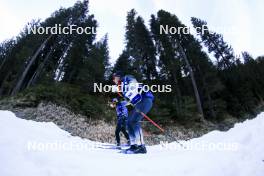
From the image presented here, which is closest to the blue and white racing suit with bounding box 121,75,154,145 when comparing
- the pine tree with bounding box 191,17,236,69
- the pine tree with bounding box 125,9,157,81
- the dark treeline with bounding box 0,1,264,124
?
the dark treeline with bounding box 0,1,264,124

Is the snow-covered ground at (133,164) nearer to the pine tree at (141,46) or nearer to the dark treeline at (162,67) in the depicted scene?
the dark treeline at (162,67)

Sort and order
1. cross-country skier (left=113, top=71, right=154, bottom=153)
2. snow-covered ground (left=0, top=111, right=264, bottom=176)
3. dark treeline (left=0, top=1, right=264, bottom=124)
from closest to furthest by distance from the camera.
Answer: snow-covered ground (left=0, top=111, right=264, bottom=176) < cross-country skier (left=113, top=71, right=154, bottom=153) < dark treeline (left=0, top=1, right=264, bottom=124)

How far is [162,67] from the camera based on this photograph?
27.3 meters

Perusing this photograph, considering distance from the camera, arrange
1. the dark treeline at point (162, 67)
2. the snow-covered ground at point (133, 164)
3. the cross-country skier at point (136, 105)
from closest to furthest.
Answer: the snow-covered ground at point (133, 164) < the cross-country skier at point (136, 105) < the dark treeline at point (162, 67)

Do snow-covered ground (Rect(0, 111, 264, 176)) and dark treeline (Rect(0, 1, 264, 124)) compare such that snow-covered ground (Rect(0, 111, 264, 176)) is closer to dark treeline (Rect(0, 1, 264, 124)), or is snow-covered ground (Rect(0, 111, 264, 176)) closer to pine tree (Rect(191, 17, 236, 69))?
dark treeline (Rect(0, 1, 264, 124))

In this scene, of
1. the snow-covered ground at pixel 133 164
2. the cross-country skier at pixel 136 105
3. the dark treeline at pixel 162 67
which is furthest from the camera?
the dark treeline at pixel 162 67

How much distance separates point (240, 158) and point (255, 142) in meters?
0.50

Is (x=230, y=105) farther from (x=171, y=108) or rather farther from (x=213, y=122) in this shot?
(x=171, y=108)

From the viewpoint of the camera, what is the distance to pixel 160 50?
95.4ft

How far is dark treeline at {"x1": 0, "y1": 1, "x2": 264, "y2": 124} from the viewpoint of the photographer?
22656mm

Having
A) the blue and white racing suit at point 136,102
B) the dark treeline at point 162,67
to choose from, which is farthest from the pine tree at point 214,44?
the blue and white racing suit at point 136,102

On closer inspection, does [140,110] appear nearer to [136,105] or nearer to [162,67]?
[136,105]

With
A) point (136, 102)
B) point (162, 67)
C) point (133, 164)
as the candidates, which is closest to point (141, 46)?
point (162, 67)

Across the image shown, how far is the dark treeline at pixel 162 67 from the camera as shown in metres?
22.7
